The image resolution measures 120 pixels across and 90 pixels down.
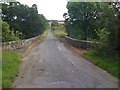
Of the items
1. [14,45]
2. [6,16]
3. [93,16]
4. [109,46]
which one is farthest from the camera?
[6,16]

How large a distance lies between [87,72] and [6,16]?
55.9 meters

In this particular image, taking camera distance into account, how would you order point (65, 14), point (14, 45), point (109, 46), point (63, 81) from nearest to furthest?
point (63, 81) → point (109, 46) → point (14, 45) → point (65, 14)

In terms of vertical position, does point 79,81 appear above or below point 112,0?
below

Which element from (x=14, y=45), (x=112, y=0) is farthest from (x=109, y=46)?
(x=14, y=45)

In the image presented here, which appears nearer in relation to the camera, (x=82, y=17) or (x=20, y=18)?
Result: (x=82, y=17)

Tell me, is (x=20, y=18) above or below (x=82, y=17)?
below

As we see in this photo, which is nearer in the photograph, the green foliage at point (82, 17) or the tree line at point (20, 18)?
the green foliage at point (82, 17)

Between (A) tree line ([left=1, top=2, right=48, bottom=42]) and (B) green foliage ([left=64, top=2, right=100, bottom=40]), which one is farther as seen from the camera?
(A) tree line ([left=1, top=2, right=48, bottom=42])

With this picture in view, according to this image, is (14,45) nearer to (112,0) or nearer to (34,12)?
(112,0)

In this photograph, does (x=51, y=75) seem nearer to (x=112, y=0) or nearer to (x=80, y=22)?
(x=112, y=0)

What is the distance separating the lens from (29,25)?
76125mm

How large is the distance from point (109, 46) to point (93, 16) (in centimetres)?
3373

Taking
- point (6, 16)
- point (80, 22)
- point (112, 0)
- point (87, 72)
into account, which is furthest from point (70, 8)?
point (87, 72)

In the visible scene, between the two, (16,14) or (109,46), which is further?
(16,14)
